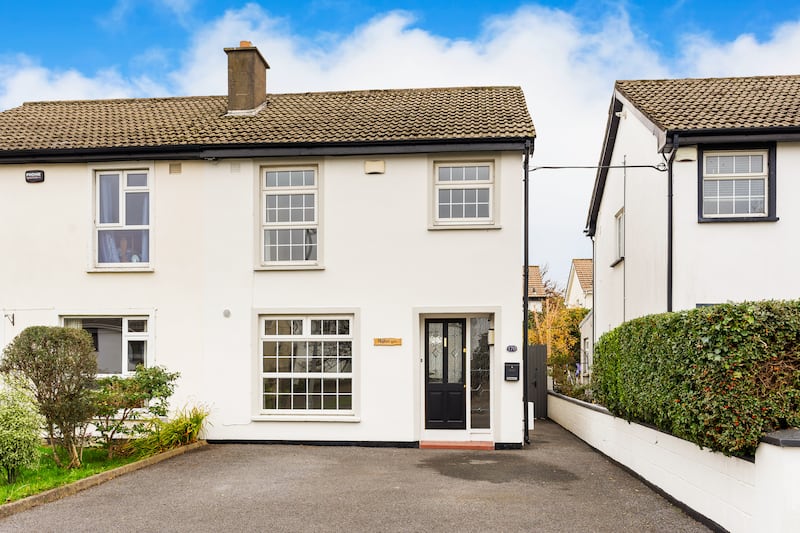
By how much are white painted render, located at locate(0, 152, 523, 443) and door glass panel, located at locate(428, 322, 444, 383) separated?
28 centimetres

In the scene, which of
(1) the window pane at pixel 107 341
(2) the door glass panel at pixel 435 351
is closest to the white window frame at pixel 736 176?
(2) the door glass panel at pixel 435 351

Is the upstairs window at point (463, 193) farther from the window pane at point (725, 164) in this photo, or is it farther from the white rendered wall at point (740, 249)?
Answer: the window pane at point (725, 164)

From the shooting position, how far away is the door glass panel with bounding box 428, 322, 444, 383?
14.2 m

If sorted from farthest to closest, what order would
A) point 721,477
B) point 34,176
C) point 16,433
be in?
point 34,176, point 16,433, point 721,477

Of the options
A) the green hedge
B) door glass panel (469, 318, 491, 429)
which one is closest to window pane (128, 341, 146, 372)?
door glass panel (469, 318, 491, 429)

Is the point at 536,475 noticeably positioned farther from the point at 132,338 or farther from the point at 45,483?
the point at 132,338

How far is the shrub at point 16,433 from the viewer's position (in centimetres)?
914

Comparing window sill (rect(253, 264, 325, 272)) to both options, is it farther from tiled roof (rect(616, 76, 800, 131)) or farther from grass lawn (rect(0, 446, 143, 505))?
tiled roof (rect(616, 76, 800, 131))

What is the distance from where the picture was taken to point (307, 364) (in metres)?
14.1

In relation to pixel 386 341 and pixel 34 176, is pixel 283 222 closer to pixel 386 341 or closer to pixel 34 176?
pixel 386 341

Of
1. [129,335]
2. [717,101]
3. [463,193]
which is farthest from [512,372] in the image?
[129,335]

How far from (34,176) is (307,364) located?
21.4 feet

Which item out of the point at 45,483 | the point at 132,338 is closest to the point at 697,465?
the point at 45,483

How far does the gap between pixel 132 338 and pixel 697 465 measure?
10499 mm
